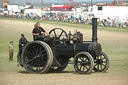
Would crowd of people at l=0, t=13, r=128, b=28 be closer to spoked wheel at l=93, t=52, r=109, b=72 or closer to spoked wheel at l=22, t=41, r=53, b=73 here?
spoked wheel at l=93, t=52, r=109, b=72

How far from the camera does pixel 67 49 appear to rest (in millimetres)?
11664

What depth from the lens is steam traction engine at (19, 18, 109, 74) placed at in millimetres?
11281

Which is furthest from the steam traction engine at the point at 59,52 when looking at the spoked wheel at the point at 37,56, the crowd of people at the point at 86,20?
the crowd of people at the point at 86,20

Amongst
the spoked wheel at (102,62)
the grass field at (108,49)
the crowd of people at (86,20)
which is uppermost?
the crowd of people at (86,20)

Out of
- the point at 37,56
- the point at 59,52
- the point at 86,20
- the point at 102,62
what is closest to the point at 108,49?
the point at 102,62

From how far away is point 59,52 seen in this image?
11805 millimetres

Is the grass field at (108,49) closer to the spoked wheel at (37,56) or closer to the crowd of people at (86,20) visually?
the spoked wheel at (37,56)

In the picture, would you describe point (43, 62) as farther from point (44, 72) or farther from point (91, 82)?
point (91, 82)

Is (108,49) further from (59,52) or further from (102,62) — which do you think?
(59,52)

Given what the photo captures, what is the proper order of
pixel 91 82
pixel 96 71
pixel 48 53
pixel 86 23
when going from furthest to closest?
1. pixel 86 23
2. pixel 96 71
3. pixel 48 53
4. pixel 91 82

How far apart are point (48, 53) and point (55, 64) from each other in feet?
1.85

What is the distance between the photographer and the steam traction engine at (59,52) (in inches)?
444

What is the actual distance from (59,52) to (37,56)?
0.74 meters

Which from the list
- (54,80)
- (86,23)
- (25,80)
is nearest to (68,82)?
(54,80)
